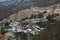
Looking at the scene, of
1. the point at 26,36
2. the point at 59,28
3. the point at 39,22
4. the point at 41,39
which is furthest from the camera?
the point at 39,22

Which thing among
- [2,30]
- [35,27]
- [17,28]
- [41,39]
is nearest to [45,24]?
[35,27]

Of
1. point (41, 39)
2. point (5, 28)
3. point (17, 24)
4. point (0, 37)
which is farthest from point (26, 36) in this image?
point (17, 24)

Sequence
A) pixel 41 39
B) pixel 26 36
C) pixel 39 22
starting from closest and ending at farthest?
pixel 41 39 → pixel 26 36 → pixel 39 22

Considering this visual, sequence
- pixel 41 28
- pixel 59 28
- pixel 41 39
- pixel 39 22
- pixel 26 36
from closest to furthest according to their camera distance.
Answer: pixel 41 39 < pixel 26 36 < pixel 59 28 < pixel 41 28 < pixel 39 22

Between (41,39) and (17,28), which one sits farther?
(17,28)

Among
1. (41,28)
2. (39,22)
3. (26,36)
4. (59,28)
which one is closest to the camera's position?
(26,36)

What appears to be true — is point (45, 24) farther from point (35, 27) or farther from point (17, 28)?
point (17, 28)

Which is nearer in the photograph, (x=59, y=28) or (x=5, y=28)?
(x=59, y=28)

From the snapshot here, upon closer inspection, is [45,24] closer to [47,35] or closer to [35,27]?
[35,27]
